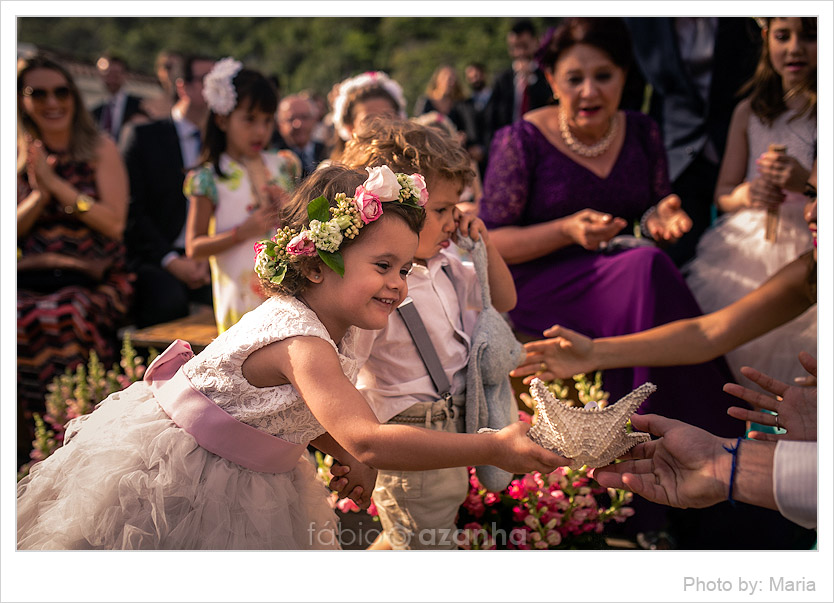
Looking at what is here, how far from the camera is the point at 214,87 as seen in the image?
3707 millimetres

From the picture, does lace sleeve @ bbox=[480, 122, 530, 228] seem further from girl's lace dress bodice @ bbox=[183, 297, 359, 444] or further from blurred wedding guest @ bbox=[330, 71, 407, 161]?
girl's lace dress bodice @ bbox=[183, 297, 359, 444]

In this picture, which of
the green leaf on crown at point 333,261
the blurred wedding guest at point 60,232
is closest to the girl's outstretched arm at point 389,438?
the green leaf on crown at point 333,261

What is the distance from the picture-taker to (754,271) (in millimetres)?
3252

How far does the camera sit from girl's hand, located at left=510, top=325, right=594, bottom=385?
2.67 meters

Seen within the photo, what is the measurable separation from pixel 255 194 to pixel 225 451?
210cm

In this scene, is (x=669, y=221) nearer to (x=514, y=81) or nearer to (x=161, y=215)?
(x=161, y=215)

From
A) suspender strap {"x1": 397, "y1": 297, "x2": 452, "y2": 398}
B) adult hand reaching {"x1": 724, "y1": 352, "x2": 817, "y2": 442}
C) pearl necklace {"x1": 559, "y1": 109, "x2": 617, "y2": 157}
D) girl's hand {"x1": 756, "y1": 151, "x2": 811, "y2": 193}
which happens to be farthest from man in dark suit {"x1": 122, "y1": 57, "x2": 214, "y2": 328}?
adult hand reaching {"x1": 724, "y1": 352, "x2": 817, "y2": 442}

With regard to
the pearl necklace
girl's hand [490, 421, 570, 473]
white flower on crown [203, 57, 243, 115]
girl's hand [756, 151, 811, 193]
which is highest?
white flower on crown [203, 57, 243, 115]

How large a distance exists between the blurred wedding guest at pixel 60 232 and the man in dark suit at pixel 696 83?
2974mm

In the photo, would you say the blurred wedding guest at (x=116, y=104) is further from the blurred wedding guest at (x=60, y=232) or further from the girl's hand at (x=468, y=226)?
the girl's hand at (x=468, y=226)

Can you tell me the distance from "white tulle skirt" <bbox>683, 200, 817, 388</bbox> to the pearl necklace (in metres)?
0.71

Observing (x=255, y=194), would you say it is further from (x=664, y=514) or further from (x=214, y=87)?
(x=664, y=514)
